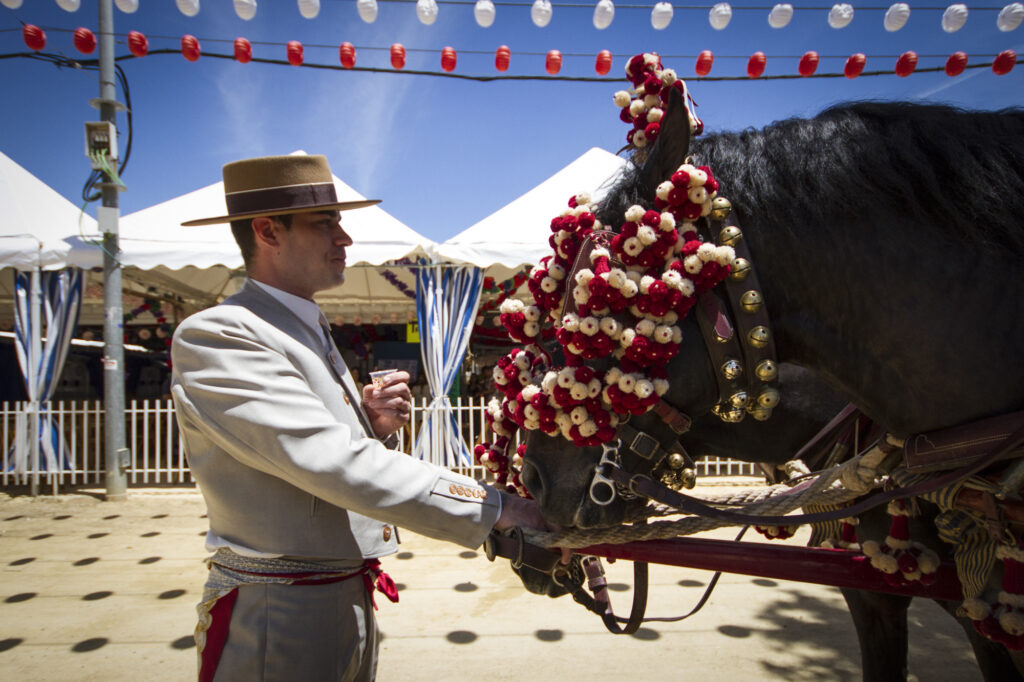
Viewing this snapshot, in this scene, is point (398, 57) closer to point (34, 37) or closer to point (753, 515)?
point (34, 37)

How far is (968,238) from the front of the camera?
1164mm

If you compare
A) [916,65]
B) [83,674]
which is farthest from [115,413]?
[916,65]

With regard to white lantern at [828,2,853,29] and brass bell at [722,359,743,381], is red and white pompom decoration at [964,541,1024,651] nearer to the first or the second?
brass bell at [722,359,743,381]

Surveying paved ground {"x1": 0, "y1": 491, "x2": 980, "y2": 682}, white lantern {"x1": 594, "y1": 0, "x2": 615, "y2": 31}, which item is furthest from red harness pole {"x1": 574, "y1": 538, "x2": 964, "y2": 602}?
white lantern {"x1": 594, "y1": 0, "x2": 615, "y2": 31}

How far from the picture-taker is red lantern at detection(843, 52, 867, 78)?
5840 mm

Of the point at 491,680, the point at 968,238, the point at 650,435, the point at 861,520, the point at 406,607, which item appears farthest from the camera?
the point at 406,607

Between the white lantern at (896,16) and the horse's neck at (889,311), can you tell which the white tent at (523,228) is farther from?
the horse's neck at (889,311)

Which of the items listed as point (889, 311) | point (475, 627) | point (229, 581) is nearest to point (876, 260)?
point (889, 311)

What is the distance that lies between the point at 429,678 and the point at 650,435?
2.35 metres

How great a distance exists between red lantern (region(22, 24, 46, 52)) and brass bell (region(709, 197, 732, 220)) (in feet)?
25.8

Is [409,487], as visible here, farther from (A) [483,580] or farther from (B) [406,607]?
(A) [483,580]

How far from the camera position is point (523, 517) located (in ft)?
4.37

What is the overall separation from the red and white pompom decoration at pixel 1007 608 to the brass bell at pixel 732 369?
667mm

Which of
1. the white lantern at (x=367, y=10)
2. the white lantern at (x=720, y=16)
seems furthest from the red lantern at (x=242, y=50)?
the white lantern at (x=720, y=16)
